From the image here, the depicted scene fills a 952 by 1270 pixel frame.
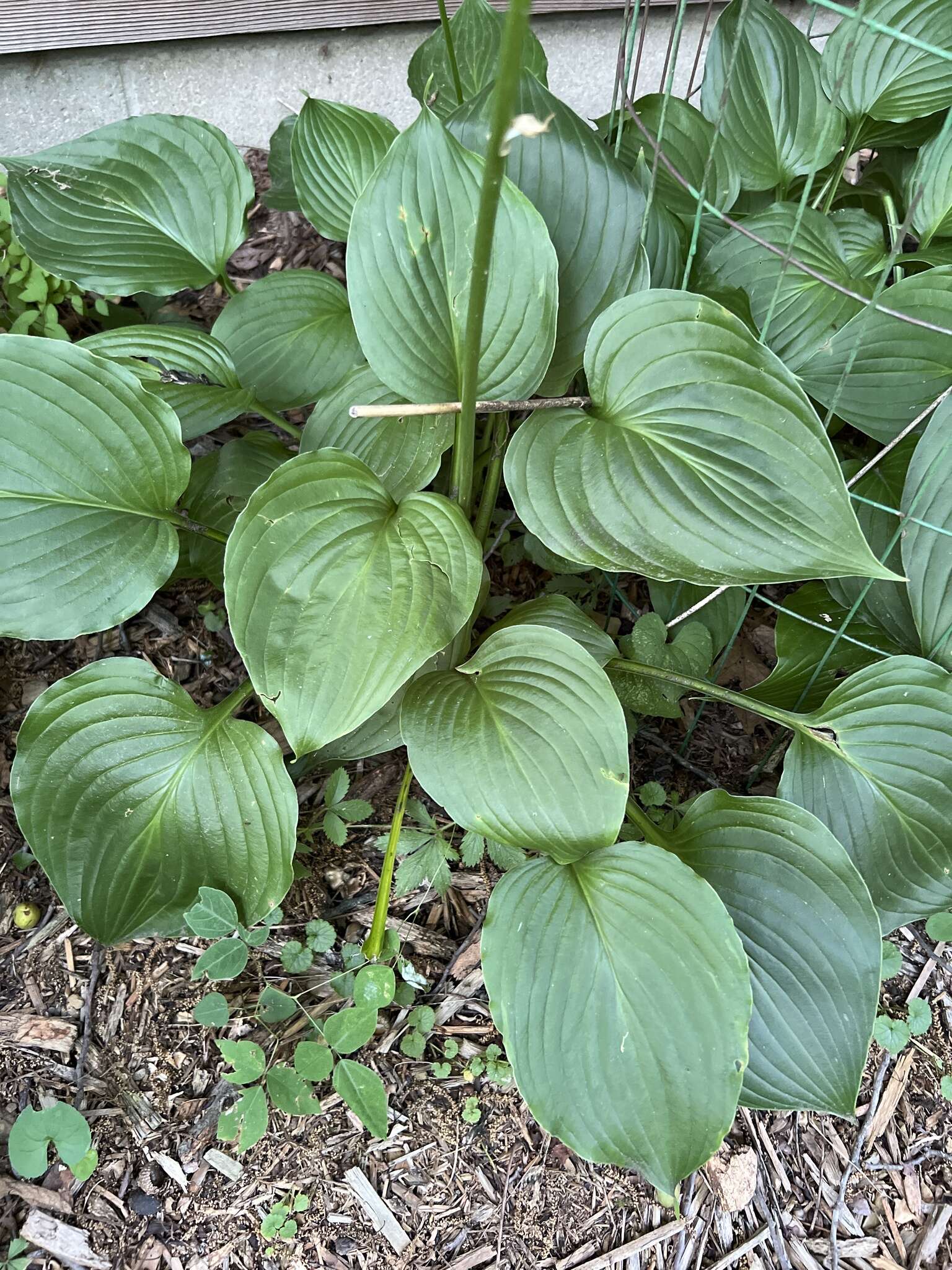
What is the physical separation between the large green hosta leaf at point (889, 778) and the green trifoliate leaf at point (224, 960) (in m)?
0.80

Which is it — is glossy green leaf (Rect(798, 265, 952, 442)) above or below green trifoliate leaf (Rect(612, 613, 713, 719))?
above

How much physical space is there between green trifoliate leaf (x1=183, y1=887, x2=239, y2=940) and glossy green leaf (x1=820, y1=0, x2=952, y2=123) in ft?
6.08

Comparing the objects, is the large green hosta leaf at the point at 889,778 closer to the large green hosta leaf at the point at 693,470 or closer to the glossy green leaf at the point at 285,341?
the large green hosta leaf at the point at 693,470

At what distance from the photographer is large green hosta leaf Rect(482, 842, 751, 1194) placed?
3.31 ft

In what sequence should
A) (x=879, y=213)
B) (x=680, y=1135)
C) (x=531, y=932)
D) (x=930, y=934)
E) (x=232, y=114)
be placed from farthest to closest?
1. (x=232, y=114)
2. (x=879, y=213)
3. (x=930, y=934)
4. (x=531, y=932)
5. (x=680, y=1135)

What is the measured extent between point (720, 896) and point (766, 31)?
1.70m

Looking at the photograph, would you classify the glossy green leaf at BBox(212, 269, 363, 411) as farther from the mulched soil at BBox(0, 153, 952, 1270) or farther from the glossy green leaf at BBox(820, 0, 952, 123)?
the glossy green leaf at BBox(820, 0, 952, 123)

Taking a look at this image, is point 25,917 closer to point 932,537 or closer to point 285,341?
point 285,341

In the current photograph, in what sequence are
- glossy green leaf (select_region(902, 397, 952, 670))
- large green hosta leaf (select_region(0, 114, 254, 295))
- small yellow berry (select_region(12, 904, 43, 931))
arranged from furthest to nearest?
1. large green hosta leaf (select_region(0, 114, 254, 295))
2. small yellow berry (select_region(12, 904, 43, 931))
3. glossy green leaf (select_region(902, 397, 952, 670))

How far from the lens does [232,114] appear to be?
2.21 metres

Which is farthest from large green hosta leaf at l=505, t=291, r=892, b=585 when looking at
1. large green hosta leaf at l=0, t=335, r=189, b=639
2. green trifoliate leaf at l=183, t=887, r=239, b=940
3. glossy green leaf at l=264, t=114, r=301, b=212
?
glossy green leaf at l=264, t=114, r=301, b=212

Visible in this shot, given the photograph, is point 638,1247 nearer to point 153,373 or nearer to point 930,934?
point 930,934

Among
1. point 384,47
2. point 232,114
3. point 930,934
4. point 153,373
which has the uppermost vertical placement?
point 384,47

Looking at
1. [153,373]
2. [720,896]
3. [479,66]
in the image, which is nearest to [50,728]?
[153,373]
